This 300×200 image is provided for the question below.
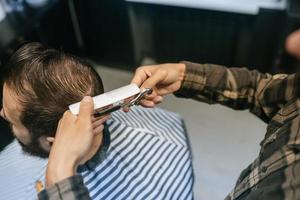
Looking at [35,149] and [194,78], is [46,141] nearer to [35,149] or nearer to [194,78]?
[35,149]

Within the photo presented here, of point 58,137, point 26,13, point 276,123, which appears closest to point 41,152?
point 58,137

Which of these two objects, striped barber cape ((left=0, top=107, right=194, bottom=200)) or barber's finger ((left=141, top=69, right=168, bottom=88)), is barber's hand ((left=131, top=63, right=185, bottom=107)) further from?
striped barber cape ((left=0, top=107, right=194, bottom=200))

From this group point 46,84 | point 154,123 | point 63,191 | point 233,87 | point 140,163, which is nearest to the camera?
point 63,191

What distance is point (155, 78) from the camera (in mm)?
901

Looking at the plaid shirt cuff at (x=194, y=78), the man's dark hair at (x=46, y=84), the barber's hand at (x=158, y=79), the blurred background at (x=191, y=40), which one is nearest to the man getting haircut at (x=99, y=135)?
the man's dark hair at (x=46, y=84)

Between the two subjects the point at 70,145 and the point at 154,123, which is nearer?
the point at 70,145

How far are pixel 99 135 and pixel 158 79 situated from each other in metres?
0.22

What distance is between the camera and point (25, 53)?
0.89 meters

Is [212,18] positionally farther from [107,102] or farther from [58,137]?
[58,137]

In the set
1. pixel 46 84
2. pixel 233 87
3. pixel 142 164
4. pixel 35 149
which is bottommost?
pixel 142 164

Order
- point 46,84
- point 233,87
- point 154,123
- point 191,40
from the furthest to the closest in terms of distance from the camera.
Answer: point 191,40
point 154,123
point 233,87
point 46,84

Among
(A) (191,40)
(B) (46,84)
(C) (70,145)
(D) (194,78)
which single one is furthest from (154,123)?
(A) (191,40)

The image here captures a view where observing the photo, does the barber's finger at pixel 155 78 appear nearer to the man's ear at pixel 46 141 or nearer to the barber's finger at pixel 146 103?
the barber's finger at pixel 146 103

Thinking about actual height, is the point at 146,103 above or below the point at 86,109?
below
